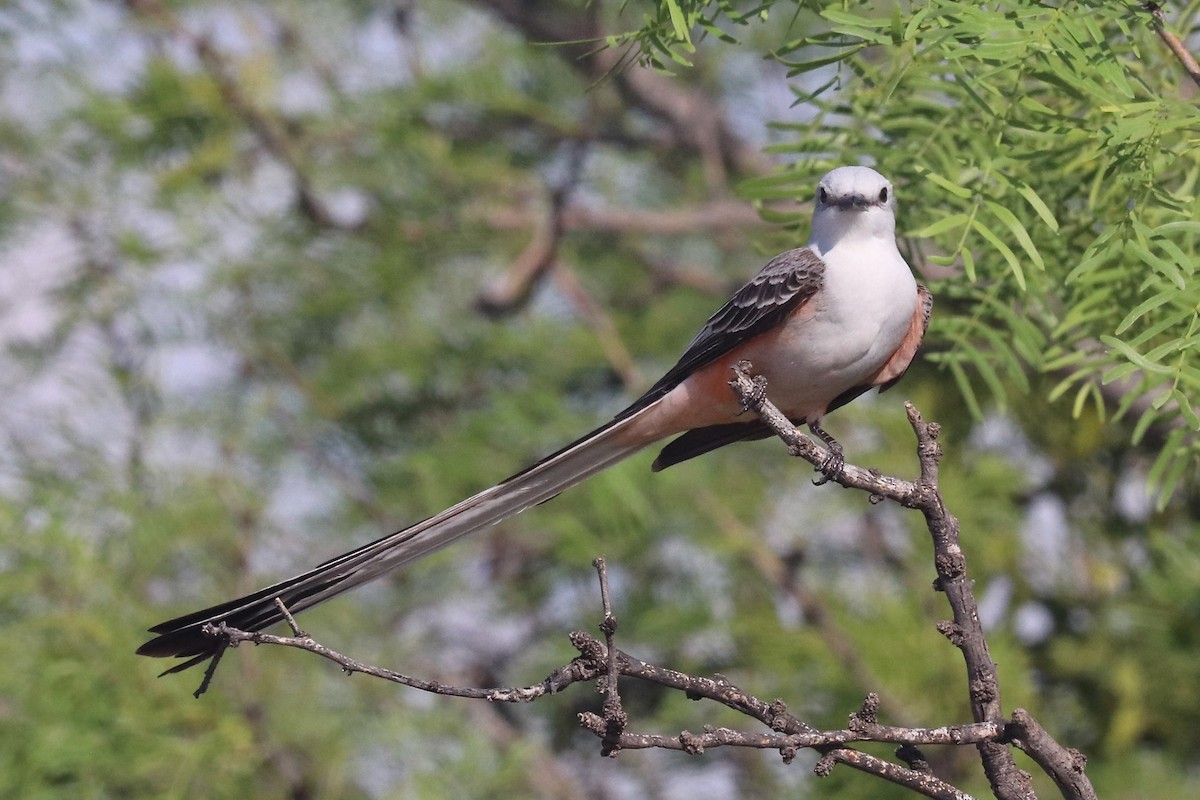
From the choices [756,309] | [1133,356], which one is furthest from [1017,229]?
[756,309]

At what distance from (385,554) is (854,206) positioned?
129 centimetres

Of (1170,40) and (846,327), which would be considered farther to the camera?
(846,327)

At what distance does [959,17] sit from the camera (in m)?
2.22

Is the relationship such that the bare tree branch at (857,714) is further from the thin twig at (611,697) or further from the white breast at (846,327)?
the white breast at (846,327)

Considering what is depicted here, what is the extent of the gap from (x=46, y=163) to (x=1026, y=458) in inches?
214

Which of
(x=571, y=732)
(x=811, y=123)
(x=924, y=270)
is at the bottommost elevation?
(x=571, y=732)

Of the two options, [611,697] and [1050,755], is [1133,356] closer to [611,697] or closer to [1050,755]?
[1050,755]

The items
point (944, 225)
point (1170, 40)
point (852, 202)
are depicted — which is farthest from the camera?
point (852, 202)

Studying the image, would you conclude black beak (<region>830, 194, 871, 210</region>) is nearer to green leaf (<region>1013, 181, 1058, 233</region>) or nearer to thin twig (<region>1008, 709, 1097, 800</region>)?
green leaf (<region>1013, 181, 1058, 233</region>)

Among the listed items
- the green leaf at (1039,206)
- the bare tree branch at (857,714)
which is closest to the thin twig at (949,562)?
the bare tree branch at (857,714)

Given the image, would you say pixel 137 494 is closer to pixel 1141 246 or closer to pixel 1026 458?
pixel 1026 458

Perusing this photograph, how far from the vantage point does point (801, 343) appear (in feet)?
10.0

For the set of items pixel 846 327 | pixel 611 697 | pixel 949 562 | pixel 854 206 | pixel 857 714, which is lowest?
pixel 857 714

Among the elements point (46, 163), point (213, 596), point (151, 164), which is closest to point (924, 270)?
point (213, 596)
